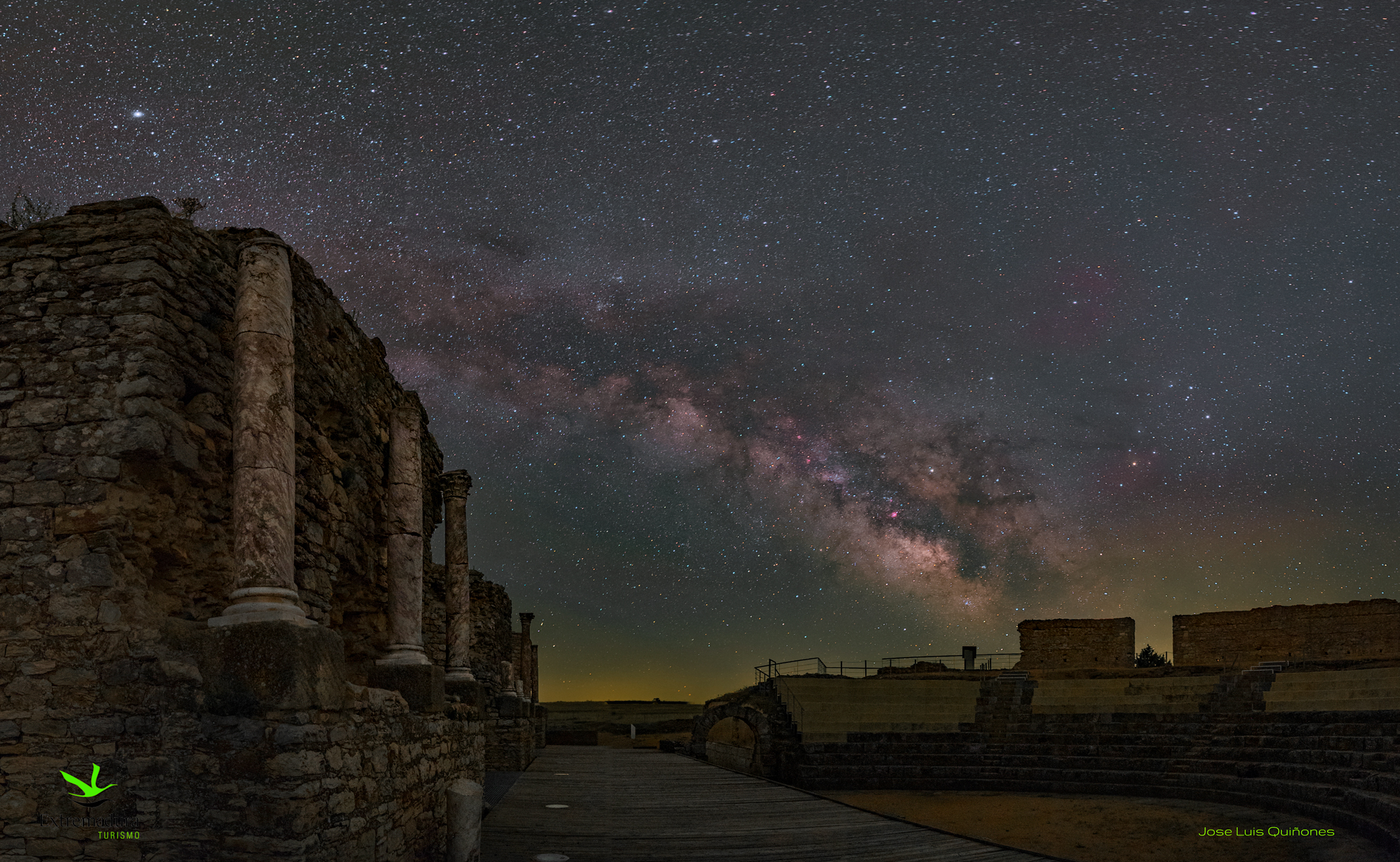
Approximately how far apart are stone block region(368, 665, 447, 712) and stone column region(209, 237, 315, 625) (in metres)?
2.69

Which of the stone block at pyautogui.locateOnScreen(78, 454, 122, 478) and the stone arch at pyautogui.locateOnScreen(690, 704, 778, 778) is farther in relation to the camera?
the stone arch at pyautogui.locateOnScreen(690, 704, 778, 778)

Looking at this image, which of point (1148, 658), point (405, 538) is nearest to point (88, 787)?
point (405, 538)

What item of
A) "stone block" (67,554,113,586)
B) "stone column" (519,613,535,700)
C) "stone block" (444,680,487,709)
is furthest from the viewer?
"stone column" (519,613,535,700)

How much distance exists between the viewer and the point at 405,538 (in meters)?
10.3

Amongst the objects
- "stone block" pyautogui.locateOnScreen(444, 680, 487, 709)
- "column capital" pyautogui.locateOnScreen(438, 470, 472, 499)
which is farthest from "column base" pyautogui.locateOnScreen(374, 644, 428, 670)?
"column capital" pyautogui.locateOnScreen(438, 470, 472, 499)

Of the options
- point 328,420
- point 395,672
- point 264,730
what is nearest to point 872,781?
point 395,672

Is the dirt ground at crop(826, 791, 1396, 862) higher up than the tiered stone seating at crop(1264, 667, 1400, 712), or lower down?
lower down

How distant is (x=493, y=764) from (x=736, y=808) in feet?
26.7

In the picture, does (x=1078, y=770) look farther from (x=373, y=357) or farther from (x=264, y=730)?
(x=264, y=730)

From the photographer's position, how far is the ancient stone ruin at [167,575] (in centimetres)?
584

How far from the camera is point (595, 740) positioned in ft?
123

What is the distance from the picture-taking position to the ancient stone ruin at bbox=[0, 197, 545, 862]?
19.2ft

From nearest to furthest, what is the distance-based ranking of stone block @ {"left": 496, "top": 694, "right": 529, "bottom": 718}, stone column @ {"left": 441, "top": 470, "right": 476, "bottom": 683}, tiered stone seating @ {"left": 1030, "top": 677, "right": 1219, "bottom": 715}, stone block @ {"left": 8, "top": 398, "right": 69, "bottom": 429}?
stone block @ {"left": 8, "top": 398, "right": 69, "bottom": 429} < stone column @ {"left": 441, "top": 470, "right": 476, "bottom": 683} < stone block @ {"left": 496, "top": 694, "right": 529, "bottom": 718} < tiered stone seating @ {"left": 1030, "top": 677, "right": 1219, "bottom": 715}

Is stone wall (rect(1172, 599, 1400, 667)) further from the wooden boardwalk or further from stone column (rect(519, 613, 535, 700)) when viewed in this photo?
stone column (rect(519, 613, 535, 700))
